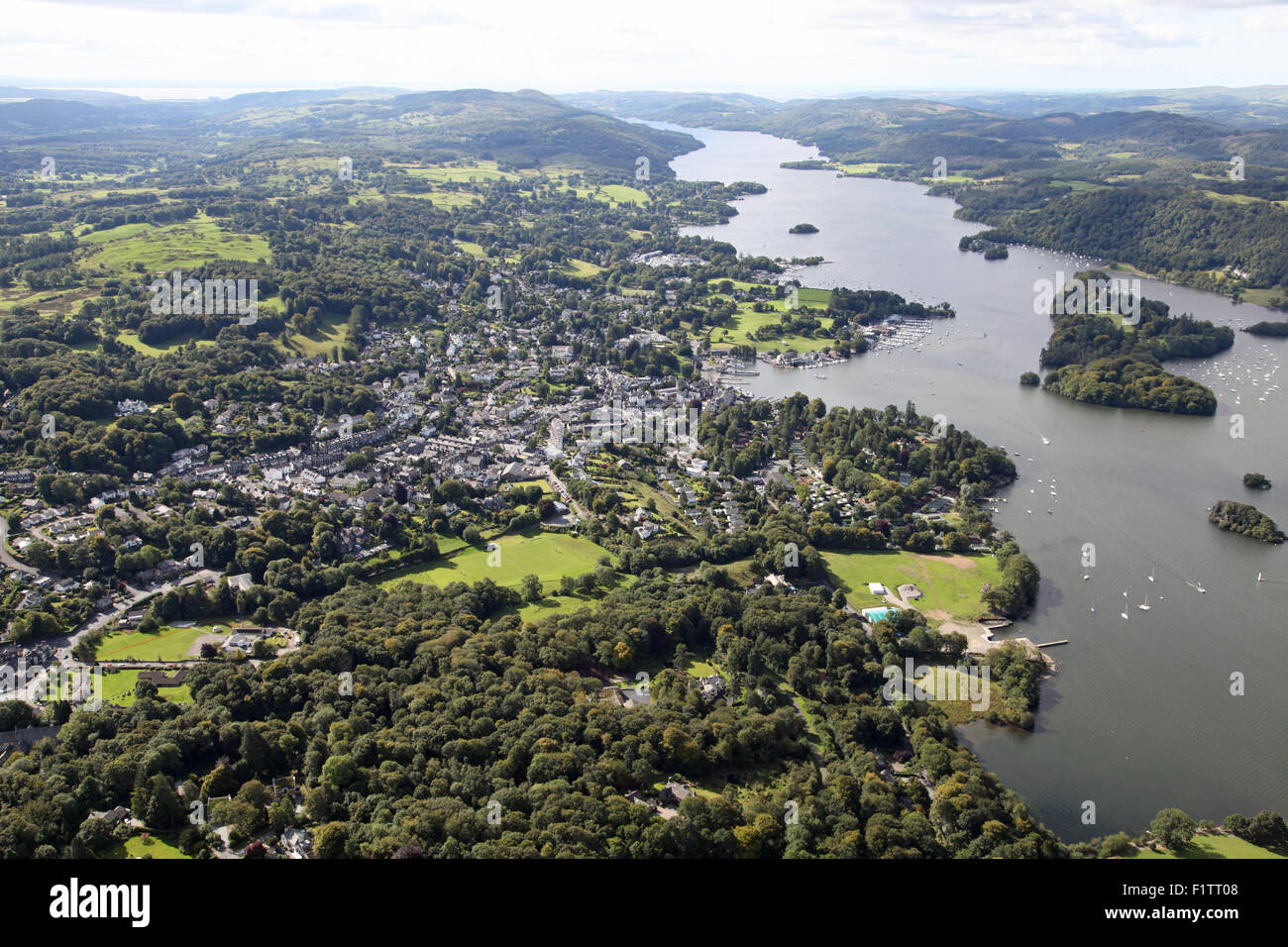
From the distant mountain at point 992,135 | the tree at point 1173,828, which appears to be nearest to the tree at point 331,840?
the tree at point 1173,828

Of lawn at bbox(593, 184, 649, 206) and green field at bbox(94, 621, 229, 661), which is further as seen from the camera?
lawn at bbox(593, 184, 649, 206)

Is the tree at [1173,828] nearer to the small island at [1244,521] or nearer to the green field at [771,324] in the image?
the small island at [1244,521]

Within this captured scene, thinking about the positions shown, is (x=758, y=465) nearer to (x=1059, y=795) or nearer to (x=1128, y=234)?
(x=1059, y=795)

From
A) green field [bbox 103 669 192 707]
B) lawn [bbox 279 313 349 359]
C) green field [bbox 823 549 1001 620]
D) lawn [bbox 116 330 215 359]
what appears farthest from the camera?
lawn [bbox 279 313 349 359]

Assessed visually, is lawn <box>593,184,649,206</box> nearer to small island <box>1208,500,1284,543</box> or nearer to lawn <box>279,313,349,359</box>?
lawn <box>279,313,349,359</box>

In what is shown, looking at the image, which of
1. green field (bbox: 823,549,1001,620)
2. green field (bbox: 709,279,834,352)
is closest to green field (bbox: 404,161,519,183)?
green field (bbox: 709,279,834,352)

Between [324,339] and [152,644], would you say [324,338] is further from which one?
[152,644]

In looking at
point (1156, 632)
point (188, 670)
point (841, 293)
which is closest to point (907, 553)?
point (1156, 632)
